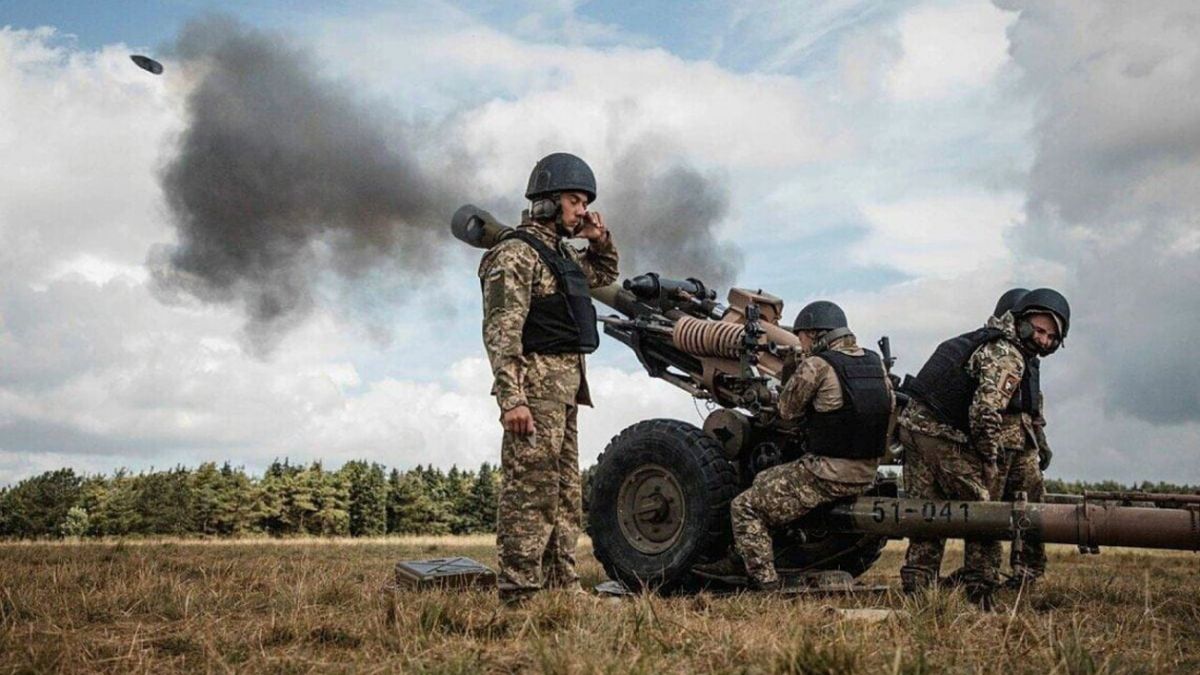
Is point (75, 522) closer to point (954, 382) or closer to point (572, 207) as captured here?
point (572, 207)

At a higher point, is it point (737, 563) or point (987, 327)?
point (987, 327)

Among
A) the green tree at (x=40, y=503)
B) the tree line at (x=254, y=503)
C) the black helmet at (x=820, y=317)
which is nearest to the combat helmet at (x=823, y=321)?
the black helmet at (x=820, y=317)

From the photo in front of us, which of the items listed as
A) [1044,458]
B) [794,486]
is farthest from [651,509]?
[1044,458]

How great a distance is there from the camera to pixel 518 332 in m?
6.01

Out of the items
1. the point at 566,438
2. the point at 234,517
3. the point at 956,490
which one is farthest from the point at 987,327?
the point at 234,517

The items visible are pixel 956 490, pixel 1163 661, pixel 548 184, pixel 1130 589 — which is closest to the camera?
pixel 1163 661

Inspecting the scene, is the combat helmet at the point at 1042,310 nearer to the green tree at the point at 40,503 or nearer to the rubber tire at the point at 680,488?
the rubber tire at the point at 680,488

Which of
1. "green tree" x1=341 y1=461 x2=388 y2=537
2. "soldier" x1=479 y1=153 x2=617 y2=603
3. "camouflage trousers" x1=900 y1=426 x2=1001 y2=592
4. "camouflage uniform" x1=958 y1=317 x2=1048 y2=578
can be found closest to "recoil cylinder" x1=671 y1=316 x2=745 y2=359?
"camouflage trousers" x1=900 y1=426 x2=1001 y2=592

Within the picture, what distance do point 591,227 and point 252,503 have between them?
52388 mm

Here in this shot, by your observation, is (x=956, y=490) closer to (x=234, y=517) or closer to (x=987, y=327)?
(x=987, y=327)

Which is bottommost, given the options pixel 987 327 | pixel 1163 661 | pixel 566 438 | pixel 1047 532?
pixel 1163 661

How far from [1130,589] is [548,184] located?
5.69 meters

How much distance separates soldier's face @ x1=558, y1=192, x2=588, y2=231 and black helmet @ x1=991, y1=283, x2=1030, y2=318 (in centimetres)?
404

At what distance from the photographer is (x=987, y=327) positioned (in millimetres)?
7648
